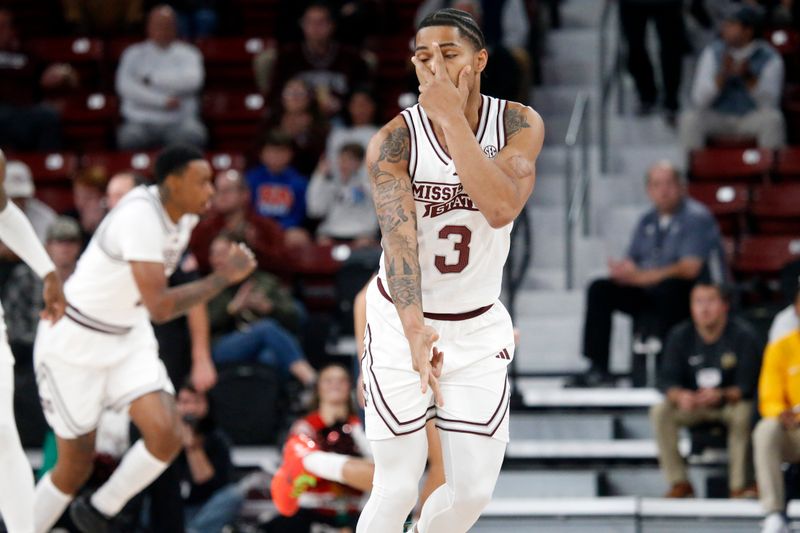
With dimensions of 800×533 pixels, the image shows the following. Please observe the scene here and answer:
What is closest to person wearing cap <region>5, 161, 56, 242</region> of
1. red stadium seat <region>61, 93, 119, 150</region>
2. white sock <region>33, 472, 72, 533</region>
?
red stadium seat <region>61, 93, 119, 150</region>

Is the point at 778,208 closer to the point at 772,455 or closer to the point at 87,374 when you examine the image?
the point at 772,455

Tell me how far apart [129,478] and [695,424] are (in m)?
3.54

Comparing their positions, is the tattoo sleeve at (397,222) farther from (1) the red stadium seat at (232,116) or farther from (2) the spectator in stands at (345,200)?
(1) the red stadium seat at (232,116)

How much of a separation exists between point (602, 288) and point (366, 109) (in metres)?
2.73

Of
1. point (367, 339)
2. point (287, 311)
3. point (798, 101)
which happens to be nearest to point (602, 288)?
point (287, 311)

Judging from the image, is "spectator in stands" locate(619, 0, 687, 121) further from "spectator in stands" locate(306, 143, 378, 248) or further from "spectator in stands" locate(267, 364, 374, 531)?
"spectator in stands" locate(267, 364, 374, 531)

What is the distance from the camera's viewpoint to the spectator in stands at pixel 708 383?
845cm

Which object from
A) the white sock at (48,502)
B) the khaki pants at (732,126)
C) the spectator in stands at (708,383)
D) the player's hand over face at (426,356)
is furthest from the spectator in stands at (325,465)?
the khaki pants at (732,126)

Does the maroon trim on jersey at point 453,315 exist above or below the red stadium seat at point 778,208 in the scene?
above

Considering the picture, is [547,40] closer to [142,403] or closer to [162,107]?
[162,107]

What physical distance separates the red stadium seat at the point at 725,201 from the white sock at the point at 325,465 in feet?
14.5

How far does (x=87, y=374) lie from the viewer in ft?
22.5

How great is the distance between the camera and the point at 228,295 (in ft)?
32.0

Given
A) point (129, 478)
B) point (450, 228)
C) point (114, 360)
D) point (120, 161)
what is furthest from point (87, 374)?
point (120, 161)
